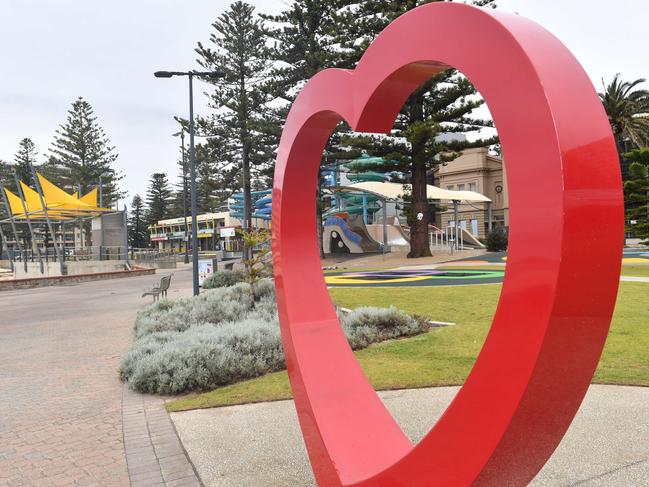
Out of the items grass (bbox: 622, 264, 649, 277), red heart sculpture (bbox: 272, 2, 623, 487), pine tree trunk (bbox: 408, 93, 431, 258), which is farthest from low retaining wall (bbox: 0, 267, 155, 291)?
red heart sculpture (bbox: 272, 2, 623, 487)

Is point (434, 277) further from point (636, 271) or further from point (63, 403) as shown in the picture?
point (63, 403)

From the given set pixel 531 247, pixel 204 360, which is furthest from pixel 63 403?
pixel 531 247

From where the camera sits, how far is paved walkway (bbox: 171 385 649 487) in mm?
3678

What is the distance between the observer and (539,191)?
158cm

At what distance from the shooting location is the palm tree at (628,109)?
38.6 meters

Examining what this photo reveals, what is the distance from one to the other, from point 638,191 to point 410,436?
20.8 metres

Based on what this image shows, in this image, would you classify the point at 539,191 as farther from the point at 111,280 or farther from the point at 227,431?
the point at 111,280

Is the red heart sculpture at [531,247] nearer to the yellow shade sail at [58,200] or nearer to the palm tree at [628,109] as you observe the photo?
the yellow shade sail at [58,200]

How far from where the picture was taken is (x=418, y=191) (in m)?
28.6

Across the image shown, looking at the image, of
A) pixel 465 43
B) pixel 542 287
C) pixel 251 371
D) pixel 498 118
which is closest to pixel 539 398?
pixel 542 287

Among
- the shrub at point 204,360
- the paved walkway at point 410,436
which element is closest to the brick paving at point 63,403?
the shrub at point 204,360

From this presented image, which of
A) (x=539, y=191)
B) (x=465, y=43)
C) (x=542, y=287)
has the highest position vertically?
(x=465, y=43)

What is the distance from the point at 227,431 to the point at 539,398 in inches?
150

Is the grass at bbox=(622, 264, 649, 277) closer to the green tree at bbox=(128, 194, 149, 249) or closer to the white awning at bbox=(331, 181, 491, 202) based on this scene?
the white awning at bbox=(331, 181, 491, 202)
